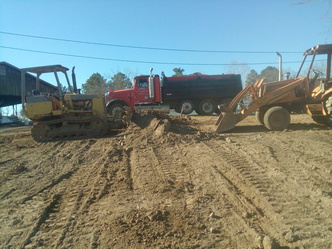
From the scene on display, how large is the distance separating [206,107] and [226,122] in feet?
24.6

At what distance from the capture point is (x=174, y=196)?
3.97 m

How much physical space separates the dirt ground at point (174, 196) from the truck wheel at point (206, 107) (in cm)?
942

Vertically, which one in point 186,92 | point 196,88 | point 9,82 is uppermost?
point 9,82

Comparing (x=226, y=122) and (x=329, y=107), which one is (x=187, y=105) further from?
(x=329, y=107)

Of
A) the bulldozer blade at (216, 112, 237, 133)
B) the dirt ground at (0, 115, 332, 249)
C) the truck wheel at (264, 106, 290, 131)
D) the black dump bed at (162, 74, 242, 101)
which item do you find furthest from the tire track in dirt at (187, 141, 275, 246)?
the black dump bed at (162, 74, 242, 101)

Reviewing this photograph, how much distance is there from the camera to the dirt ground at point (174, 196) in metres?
2.99

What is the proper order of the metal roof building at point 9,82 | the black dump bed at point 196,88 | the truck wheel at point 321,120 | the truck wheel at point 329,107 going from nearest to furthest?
the truck wheel at point 329,107 → the truck wheel at point 321,120 → the black dump bed at point 196,88 → the metal roof building at point 9,82

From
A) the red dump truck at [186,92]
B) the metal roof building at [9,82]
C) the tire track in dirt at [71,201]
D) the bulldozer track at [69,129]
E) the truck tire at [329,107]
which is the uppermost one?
the metal roof building at [9,82]

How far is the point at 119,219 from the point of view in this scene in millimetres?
3350

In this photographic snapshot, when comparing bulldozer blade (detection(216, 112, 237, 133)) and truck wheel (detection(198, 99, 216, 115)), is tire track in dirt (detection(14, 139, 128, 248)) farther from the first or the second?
truck wheel (detection(198, 99, 216, 115))

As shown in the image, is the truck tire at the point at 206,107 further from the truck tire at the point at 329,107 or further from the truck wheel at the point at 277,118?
the truck tire at the point at 329,107

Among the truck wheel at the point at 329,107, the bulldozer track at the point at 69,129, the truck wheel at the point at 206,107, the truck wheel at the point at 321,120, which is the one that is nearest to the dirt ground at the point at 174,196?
the truck wheel at the point at 329,107

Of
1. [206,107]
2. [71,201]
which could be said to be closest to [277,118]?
[71,201]

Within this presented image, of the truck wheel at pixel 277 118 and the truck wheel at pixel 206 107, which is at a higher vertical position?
the truck wheel at pixel 206 107
